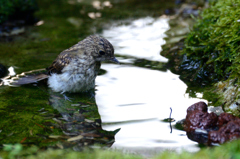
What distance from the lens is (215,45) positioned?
583 cm

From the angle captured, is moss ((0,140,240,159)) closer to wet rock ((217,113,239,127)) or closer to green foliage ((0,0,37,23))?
wet rock ((217,113,239,127))

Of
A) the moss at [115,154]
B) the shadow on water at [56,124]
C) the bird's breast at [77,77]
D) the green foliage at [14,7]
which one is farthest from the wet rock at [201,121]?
the green foliage at [14,7]

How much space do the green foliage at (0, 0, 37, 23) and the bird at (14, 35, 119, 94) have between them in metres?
3.84

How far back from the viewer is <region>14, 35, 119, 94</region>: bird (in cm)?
545

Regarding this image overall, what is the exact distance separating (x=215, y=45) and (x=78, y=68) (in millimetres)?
2589

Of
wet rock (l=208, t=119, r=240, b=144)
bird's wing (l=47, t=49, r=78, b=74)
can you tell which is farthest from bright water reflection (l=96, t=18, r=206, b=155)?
bird's wing (l=47, t=49, r=78, b=74)

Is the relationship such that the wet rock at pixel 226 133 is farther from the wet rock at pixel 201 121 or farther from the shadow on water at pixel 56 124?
the shadow on water at pixel 56 124

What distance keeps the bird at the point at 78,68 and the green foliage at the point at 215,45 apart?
1.72m

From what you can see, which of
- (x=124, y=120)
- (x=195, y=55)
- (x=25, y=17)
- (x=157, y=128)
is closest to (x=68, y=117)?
(x=124, y=120)

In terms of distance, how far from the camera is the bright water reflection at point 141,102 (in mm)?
3818

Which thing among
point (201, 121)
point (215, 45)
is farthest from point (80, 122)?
point (215, 45)

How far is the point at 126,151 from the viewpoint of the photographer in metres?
3.54

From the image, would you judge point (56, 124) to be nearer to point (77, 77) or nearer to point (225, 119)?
point (77, 77)

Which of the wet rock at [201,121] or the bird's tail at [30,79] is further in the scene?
the bird's tail at [30,79]
